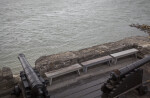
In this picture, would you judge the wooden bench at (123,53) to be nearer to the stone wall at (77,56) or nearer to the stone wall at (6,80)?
the stone wall at (77,56)

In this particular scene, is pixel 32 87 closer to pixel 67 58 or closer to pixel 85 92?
pixel 85 92

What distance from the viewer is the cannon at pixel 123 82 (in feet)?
13.1

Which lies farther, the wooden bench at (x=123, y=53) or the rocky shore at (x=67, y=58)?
the wooden bench at (x=123, y=53)

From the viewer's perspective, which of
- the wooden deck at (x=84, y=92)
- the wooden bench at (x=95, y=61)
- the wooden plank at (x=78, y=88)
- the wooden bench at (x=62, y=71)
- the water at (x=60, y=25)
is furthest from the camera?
the water at (x=60, y=25)

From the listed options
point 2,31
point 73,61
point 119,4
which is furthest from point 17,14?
point 73,61

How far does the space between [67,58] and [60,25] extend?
11.6 m

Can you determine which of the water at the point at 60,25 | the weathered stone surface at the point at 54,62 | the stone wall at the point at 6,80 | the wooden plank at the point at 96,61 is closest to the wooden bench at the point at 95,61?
the wooden plank at the point at 96,61

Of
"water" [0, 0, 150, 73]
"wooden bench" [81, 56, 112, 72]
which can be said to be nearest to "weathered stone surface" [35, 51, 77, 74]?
"wooden bench" [81, 56, 112, 72]

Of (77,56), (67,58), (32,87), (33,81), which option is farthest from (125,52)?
(32,87)

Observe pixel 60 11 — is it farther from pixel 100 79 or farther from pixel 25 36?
pixel 100 79

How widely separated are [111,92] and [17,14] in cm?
1805

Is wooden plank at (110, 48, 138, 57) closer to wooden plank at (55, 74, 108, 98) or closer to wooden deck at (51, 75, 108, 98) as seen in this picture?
wooden plank at (55, 74, 108, 98)

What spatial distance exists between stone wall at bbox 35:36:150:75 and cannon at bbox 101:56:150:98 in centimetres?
166

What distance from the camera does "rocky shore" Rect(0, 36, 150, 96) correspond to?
4.66 metres
